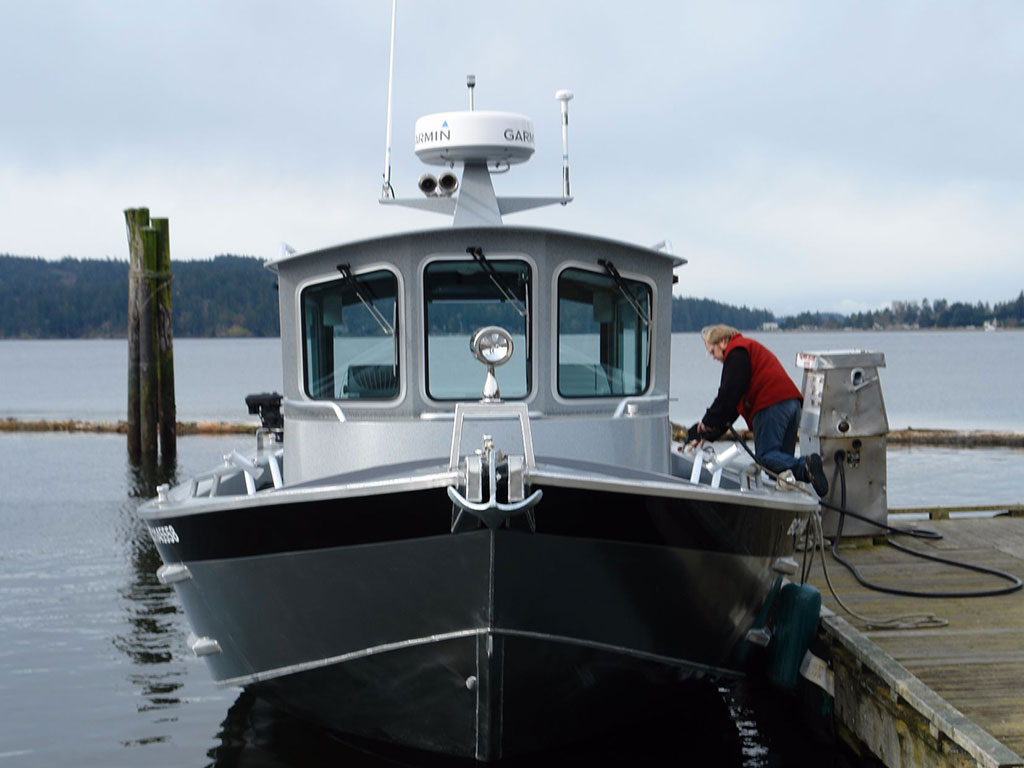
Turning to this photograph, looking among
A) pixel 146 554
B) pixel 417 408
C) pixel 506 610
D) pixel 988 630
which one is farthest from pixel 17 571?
pixel 988 630

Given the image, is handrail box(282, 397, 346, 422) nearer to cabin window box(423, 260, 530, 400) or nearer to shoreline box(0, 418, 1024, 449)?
cabin window box(423, 260, 530, 400)

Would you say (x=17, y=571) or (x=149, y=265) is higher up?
(x=149, y=265)

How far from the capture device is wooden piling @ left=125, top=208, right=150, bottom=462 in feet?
63.8

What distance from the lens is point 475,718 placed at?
5594mm

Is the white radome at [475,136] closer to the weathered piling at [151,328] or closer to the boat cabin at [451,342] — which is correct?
the boat cabin at [451,342]

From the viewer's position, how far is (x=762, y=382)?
8273 mm

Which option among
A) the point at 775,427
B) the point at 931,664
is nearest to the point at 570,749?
the point at 931,664

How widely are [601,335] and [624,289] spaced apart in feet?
1.04

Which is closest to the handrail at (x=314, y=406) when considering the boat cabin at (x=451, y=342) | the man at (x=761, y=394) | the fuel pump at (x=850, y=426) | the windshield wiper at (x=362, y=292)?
the boat cabin at (x=451, y=342)

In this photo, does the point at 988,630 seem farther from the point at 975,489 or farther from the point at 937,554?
the point at 975,489

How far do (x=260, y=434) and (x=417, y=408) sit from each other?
220 cm

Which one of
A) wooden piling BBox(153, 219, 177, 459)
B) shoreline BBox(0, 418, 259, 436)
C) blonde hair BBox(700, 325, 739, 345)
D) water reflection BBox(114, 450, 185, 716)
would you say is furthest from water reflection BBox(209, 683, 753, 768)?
shoreline BBox(0, 418, 259, 436)

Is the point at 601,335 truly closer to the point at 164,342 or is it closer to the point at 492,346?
the point at 492,346

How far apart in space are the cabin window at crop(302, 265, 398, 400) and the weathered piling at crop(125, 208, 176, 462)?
13472mm
